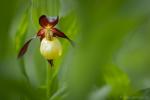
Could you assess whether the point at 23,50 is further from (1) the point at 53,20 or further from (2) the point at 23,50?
(1) the point at 53,20

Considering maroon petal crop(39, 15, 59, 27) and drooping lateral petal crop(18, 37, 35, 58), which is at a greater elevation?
maroon petal crop(39, 15, 59, 27)

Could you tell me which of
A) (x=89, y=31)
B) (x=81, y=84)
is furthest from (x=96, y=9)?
(x=81, y=84)

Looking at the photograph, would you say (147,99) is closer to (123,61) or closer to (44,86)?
(123,61)

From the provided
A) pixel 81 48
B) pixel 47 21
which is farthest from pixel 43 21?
pixel 81 48

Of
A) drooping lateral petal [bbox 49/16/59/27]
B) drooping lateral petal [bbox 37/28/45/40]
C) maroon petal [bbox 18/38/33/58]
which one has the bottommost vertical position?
maroon petal [bbox 18/38/33/58]

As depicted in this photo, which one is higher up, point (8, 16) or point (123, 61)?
point (8, 16)
